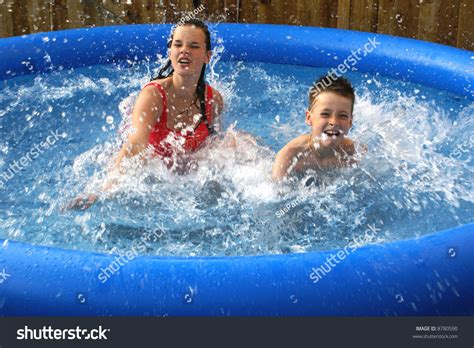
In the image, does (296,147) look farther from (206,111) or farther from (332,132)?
(206,111)

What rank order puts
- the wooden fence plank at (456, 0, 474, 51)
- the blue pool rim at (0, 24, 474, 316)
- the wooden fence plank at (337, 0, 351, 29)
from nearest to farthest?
1. the blue pool rim at (0, 24, 474, 316)
2. the wooden fence plank at (456, 0, 474, 51)
3. the wooden fence plank at (337, 0, 351, 29)

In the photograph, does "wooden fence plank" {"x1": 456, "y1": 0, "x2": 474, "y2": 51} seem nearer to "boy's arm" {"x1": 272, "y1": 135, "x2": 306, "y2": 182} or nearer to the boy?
the boy

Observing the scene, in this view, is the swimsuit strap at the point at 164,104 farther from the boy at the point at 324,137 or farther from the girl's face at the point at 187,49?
the boy at the point at 324,137

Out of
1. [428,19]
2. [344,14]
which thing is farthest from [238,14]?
[428,19]

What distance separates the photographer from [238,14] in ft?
20.5

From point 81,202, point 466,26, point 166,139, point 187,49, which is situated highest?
point 187,49

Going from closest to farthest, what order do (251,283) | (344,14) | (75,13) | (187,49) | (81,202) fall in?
(251,283) < (81,202) < (187,49) < (344,14) < (75,13)

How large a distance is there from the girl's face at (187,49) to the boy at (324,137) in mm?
572

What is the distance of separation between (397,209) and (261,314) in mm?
1087

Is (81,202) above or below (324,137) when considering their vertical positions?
below

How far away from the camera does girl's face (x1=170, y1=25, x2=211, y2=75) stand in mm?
3430

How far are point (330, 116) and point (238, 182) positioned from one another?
504 mm

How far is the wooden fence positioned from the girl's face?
9.08 feet

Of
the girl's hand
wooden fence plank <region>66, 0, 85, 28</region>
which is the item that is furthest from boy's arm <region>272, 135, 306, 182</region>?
wooden fence plank <region>66, 0, 85, 28</region>
